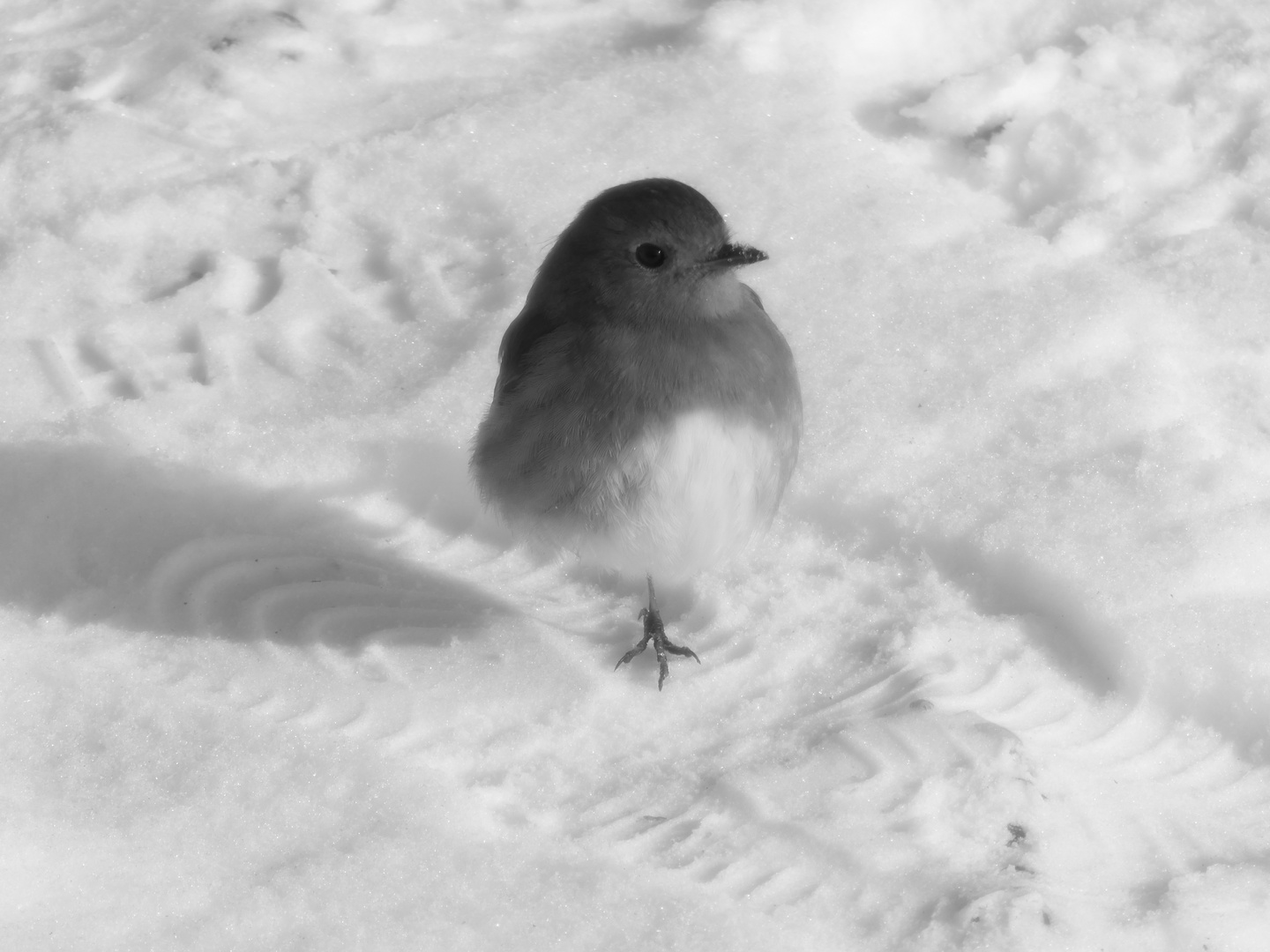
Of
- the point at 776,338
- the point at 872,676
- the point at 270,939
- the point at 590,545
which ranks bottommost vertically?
the point at 270,939

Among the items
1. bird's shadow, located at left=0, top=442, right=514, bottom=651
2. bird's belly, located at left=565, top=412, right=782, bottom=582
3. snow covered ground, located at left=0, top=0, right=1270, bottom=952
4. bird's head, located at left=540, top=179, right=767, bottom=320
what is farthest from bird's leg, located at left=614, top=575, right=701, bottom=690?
bird's head, located at left=540, top=179, right=767, bottom=320

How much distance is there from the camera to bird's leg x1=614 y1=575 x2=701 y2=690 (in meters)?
2.93

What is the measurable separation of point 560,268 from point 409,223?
1.27m

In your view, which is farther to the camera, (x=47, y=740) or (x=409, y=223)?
(x=409, y=223)

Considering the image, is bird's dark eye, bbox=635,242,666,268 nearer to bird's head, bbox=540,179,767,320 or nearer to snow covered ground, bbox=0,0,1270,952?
bird's head, bbox=540,179,767,320

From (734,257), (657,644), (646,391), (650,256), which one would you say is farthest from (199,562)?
(734,257)

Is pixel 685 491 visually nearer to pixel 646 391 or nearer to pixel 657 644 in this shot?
pixel 646 391

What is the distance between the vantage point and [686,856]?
8.45ft

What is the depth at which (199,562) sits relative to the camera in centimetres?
316

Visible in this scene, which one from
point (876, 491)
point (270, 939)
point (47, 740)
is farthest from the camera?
point (876, 491)

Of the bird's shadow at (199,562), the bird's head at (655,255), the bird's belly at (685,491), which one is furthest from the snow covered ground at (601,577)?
the bird's head at (655,255)

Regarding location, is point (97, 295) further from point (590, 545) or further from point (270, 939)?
point (270, 939)

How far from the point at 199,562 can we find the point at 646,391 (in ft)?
4.26

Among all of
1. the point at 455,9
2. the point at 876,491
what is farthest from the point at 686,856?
the point at 455,9
